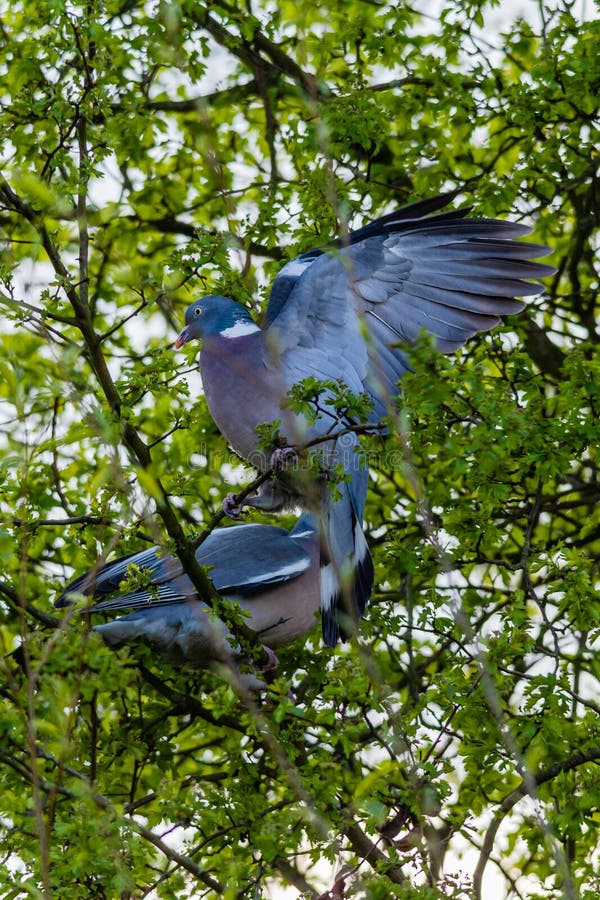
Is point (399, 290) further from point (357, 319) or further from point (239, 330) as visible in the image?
point (239, 330)

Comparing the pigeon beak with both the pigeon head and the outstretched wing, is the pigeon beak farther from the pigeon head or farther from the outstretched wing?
the outstretched wing

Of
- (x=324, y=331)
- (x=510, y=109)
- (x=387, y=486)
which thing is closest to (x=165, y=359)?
(x=324, y=331)

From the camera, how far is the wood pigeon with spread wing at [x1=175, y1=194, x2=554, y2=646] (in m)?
→ 4.41

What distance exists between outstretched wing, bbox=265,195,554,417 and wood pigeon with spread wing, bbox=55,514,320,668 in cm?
87

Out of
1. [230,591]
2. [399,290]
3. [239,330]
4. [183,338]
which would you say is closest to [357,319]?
[399,290]

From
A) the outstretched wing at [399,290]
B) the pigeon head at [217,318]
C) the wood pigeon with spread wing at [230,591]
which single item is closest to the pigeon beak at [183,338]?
the pigeon head at [217,318]

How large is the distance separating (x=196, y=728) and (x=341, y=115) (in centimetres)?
249

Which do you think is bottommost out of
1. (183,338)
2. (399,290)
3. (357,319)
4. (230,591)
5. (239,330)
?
(230,591)

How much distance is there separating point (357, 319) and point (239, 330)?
68 centimetres

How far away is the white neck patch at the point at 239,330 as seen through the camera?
15.8 feet

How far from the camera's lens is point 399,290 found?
183 inches

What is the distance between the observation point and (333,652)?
4266 millimetres

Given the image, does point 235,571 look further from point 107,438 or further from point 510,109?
point 107,438

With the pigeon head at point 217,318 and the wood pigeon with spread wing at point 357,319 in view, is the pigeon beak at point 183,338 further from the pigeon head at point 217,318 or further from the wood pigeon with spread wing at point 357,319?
the wood pigeon with spread wing at point 357,319
